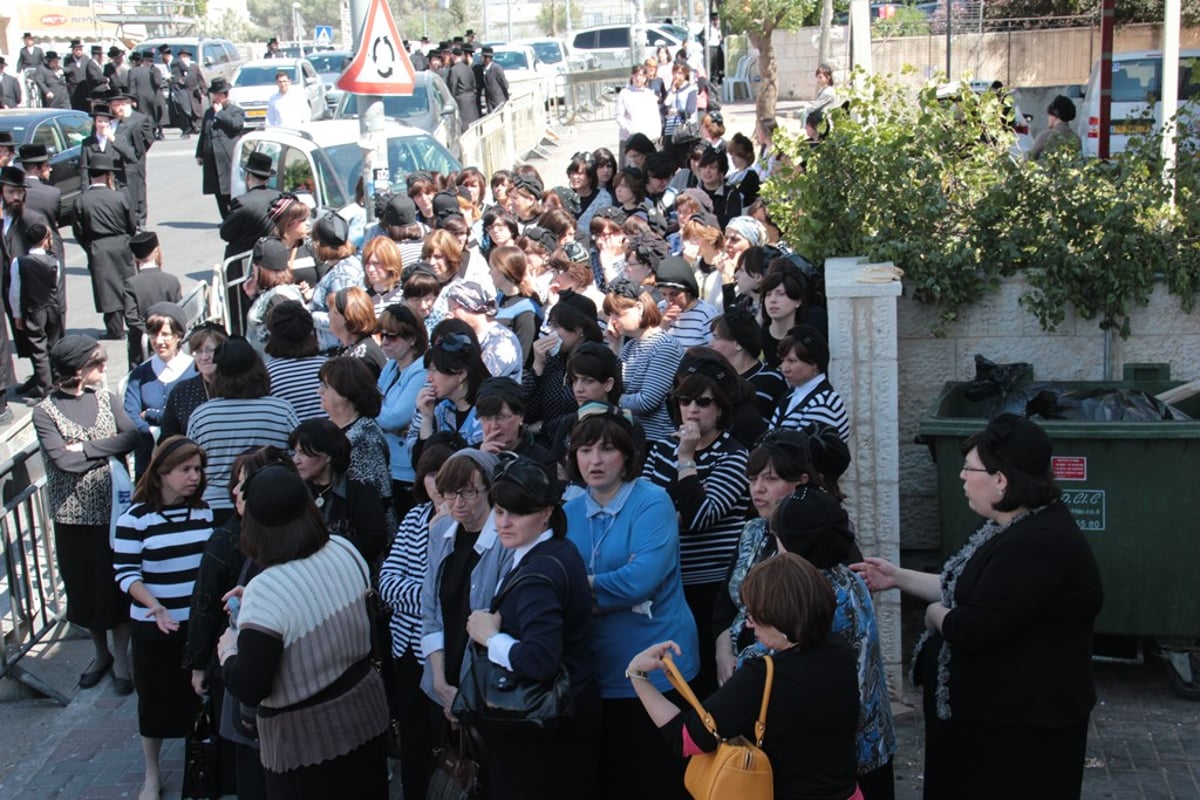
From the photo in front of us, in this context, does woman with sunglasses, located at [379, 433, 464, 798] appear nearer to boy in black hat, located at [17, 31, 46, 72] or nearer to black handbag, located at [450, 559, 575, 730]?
black handbag, located at [450, 559, 575, 730]

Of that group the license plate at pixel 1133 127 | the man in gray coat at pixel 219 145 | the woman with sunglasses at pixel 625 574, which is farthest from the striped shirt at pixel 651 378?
the man in gray coat at pixel 219 145

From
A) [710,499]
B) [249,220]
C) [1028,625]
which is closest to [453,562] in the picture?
[710,499]

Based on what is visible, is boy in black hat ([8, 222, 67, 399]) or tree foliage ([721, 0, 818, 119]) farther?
tree foliage ([721, 0, 818, 119])

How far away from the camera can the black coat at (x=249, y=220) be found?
1204cm

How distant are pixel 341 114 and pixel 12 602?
583 inches

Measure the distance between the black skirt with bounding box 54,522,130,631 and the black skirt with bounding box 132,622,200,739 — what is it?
3.89ft

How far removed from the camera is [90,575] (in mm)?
7098

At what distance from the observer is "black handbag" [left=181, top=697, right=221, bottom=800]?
227 inches

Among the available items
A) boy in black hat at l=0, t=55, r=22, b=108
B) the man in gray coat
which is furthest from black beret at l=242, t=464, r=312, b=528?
boy in black hat at l=0, t=55, r=22, b=108

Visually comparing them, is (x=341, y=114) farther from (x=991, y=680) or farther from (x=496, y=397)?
(x=991, y=680)

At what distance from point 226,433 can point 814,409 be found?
268cm

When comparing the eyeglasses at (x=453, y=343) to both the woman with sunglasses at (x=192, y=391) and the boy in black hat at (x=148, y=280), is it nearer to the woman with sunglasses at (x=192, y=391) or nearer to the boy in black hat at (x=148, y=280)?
the woman with sunglasses at (x=192, y=391)

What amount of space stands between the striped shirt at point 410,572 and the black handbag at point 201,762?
1.11 m

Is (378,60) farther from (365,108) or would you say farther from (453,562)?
(453,562)
